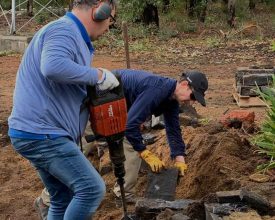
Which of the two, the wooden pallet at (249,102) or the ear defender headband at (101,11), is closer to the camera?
the ear defender headband at (101,11)

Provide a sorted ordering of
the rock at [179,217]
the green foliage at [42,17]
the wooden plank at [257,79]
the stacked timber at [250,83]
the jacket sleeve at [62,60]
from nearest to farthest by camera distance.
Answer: the jacket sleeve at [62,60], the rock at [179,217], the wooden plank at [257,79], the stacked timber at [250,83], the green foliage at [42,17]

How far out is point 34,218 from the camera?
5.35 m

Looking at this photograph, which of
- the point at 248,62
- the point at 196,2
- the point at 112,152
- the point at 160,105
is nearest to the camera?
the point at 112,152

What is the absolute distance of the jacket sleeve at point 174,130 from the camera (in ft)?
16.9

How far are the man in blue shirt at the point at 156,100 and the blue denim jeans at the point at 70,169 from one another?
4.67 ft

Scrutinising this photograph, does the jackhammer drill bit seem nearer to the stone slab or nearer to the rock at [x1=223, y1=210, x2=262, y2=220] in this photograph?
the rock at [x1=223, y1=210, x2=262, y2=220]

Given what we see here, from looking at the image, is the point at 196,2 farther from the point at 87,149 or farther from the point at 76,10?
the point at 76,10

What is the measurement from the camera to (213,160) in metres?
5.86

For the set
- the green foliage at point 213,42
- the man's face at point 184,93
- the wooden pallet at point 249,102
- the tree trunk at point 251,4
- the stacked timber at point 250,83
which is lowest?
the tree trunk at point 251,4

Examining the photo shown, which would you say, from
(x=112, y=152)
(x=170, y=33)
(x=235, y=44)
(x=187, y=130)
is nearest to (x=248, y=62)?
(x=235, y=44)

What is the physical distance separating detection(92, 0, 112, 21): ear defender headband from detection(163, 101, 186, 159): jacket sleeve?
6.08 ft

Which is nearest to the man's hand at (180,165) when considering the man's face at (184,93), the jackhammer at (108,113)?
the man's face at (184,93)

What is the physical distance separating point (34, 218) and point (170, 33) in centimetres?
1457

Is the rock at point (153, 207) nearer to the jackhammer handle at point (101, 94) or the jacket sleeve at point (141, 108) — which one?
the jacket sleeve at point (141, 108)
